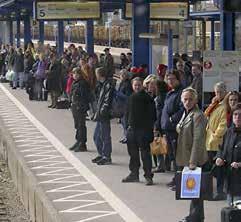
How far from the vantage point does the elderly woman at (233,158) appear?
7.76 metres

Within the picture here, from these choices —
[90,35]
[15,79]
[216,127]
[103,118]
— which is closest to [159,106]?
[103,118]

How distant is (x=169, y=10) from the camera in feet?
59.2

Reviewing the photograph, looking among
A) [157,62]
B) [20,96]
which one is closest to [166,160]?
[157,62]

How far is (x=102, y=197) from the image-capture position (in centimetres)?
1012

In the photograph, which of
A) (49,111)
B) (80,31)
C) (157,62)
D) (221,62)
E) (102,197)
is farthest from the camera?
(80,31)

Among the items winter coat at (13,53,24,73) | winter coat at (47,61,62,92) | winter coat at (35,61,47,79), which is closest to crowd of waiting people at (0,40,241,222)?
winter coat at (47,61,62,92)

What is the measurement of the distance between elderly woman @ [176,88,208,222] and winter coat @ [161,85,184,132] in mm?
1765

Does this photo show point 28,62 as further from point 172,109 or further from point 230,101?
point 230,101

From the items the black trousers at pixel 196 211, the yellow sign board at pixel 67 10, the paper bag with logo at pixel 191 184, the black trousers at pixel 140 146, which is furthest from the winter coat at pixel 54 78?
the paper bag with logo at pixel 191 184

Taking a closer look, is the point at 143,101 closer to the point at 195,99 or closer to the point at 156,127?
the point at 156,127

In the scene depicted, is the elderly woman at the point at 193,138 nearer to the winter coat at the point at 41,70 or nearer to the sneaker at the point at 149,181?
the sneaker at the point at 149,181

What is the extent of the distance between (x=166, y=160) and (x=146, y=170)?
1.14 metres

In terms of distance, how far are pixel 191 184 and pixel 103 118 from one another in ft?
15.5

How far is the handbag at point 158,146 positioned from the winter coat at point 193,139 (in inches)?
105
